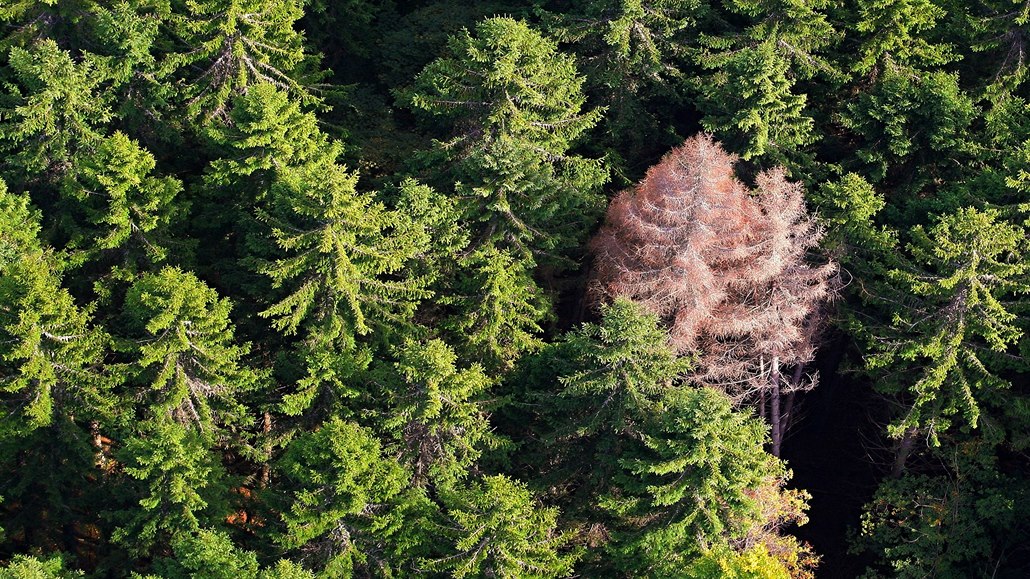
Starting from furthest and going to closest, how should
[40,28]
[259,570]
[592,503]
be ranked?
[40,28], [592,503], [259,570]

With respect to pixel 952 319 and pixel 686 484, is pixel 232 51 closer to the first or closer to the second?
pixel 686 484

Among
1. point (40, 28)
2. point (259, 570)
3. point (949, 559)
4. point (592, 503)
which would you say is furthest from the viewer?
point (40, 28)

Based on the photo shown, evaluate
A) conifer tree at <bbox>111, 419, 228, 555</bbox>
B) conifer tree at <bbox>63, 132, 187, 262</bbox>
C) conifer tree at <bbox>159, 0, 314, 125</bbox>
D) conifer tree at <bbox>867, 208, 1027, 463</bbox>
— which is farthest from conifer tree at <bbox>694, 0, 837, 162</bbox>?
conifer tree at <bbox>111, 419, 228, 555</bbox>

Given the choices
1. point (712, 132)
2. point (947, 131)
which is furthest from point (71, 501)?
point (947, 131)

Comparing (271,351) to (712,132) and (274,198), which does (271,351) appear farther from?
(712,132)

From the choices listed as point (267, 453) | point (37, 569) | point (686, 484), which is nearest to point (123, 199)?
point (267, 453)

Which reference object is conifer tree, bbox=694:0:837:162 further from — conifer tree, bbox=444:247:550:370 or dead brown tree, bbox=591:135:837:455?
conifer tree, bbox=444:247:550:370
